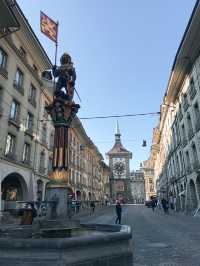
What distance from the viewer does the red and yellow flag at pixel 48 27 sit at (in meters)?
10.6

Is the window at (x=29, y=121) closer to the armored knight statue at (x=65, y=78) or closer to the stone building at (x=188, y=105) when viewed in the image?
the armored knight statue at (x=65, y=78)

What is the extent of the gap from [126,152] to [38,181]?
7844 centimetres

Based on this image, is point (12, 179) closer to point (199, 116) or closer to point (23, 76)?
point (23, 76)

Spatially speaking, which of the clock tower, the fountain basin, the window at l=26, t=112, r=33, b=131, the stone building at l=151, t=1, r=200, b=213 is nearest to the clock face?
the clock tower

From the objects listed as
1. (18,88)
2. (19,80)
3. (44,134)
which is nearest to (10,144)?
(18,88)

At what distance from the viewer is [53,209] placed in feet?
23.3

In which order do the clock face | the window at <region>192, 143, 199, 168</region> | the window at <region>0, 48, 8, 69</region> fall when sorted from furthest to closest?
1. the clock face
2. the window at <region>192, 143, 199, 168</region>
3. the window at <region>0, 48, 8, 69</region>

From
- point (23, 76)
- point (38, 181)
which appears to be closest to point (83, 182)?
point (38, 181)

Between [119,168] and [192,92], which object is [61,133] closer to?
[192,92]

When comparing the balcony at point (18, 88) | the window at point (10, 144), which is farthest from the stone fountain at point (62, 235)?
the balcony at point (18, 88)

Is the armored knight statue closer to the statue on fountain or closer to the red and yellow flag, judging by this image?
Result: the statue on fountain

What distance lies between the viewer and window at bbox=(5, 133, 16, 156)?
19.5m

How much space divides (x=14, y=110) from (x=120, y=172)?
267 feet

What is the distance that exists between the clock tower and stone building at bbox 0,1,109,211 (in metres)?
69.6
